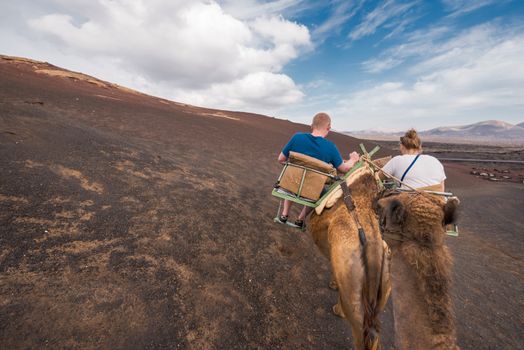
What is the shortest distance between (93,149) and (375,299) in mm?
7038

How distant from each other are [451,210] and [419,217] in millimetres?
237

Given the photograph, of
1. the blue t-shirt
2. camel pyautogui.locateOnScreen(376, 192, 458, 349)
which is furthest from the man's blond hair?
camel pyautogui.locateOnScreen(376, 192, 458, 349)

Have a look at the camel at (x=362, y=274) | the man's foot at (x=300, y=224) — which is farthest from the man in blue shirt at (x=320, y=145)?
the camel at (x=362, y=274)

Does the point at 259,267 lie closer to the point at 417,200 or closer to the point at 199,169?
the point at 417,200

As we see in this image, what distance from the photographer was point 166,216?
4645 millimetres

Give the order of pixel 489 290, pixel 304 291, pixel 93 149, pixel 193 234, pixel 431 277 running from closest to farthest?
pixel 431 277 → pixel 304 291 → pixel 193 234 → pixel 489 290 → pixel 93 149

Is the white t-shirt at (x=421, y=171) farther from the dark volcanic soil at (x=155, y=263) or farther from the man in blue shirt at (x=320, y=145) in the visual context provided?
the dark volcanic soil at (x=155, y=263)

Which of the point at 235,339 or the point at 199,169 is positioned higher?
the point at 199,169

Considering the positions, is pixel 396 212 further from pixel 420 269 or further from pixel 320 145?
pixel 320 145

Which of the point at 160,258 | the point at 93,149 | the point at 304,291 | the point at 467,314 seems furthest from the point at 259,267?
the point at 93,149

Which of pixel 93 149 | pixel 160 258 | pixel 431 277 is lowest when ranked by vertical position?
pixel 160 258

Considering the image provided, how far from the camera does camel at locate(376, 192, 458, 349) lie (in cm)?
147

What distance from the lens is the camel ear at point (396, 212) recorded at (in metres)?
1.77

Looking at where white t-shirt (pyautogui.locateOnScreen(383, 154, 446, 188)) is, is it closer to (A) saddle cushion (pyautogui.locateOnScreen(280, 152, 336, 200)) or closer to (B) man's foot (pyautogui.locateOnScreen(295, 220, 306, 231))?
(A) saddle cushion (pyautogui.locateOnScreen(280, 152, 336, 200))
